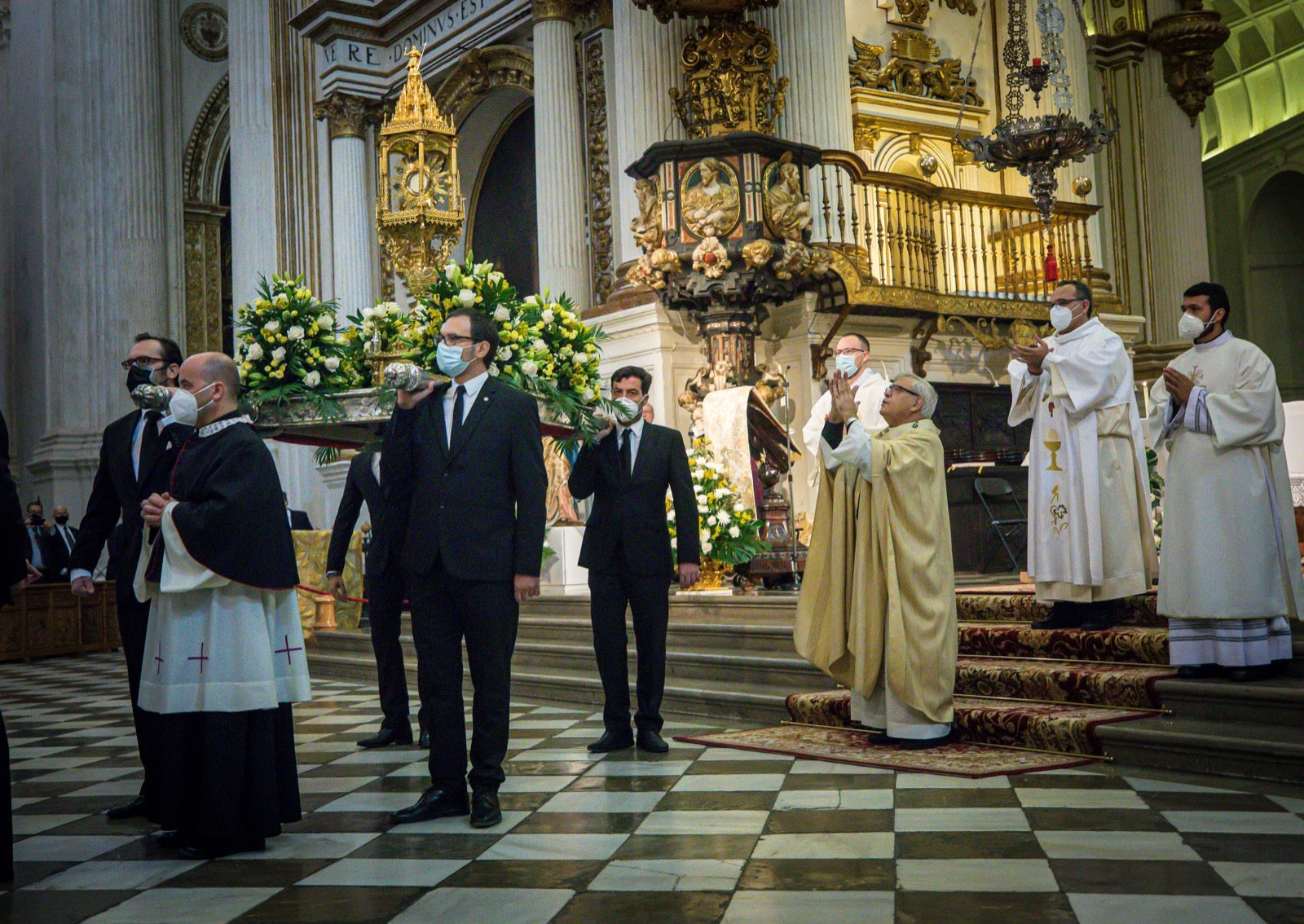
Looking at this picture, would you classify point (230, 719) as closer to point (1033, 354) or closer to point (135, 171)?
point (1033, 354)

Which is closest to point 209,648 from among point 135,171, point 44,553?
point 44,553

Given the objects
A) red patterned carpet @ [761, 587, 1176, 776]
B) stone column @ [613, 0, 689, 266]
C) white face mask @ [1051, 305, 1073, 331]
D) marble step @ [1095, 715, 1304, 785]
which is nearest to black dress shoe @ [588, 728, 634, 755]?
red patterned carpet @ [761, 587, 1176, 776]

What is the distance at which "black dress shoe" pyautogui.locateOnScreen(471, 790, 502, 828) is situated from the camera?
4004 mm

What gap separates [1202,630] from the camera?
5020 millimetres

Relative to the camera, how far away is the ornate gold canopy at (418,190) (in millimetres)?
6797

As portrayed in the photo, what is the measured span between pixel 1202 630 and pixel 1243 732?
556mm

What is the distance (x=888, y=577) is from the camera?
5156 mm

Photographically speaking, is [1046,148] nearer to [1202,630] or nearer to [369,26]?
[1202,630]

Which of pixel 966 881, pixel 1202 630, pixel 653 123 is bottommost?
pixel 966 881

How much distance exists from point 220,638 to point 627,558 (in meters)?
Result: 2.05

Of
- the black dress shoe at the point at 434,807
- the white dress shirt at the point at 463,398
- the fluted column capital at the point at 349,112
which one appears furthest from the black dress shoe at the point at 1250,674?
the fluted column capital at the point at 349,112

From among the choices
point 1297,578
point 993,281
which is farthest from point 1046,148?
point 1297,578

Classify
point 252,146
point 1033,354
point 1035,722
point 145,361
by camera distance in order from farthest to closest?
point 252,146, point 1033,354, point 1035,722, point 145,361

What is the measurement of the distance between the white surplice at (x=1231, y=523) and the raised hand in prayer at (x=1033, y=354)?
75 centimetres
